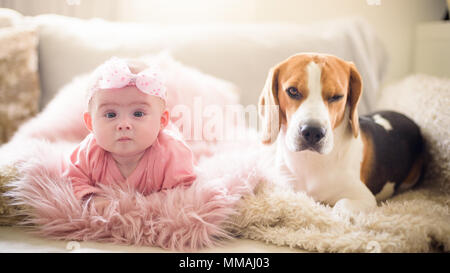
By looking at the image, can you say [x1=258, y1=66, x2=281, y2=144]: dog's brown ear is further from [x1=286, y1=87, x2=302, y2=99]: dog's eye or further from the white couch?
the white couch

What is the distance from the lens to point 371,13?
95cm

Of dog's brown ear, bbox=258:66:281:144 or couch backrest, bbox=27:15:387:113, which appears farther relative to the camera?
couch backrest, bbox=27:15:387:113

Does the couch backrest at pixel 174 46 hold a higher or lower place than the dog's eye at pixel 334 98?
higher

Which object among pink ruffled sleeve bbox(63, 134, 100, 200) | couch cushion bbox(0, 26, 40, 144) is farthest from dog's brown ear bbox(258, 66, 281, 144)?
couch cushion bbox(0, 26, 40, 144)

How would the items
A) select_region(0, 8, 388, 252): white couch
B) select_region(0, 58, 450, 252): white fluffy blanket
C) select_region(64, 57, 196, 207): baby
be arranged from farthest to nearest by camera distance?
select_region(0, 8, 388, 252): white couch
select_region(64, 57, 196, 207): baby
select_region(0, 58, 450, 252): white fluffy blanket

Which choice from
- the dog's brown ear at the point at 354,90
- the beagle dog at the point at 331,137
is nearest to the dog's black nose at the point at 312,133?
the beagle dog at the point at 331,137

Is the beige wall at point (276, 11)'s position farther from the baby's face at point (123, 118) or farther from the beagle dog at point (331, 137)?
the baby's face at point (123, 118)

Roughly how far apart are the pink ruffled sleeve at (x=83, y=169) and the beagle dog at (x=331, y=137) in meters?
0.41

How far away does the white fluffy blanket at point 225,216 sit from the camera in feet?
2.51

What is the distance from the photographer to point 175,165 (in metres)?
0.92

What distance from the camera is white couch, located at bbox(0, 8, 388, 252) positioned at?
119 centimetres

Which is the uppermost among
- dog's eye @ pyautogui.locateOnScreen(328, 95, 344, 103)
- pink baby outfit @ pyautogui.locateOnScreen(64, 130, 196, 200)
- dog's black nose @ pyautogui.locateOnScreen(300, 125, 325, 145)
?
dog's eye @ pyautogui.locateOnScreen(328, 95, 344, 103)

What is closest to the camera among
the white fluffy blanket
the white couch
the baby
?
the white fluffy blanket

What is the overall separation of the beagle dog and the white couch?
0.18m
